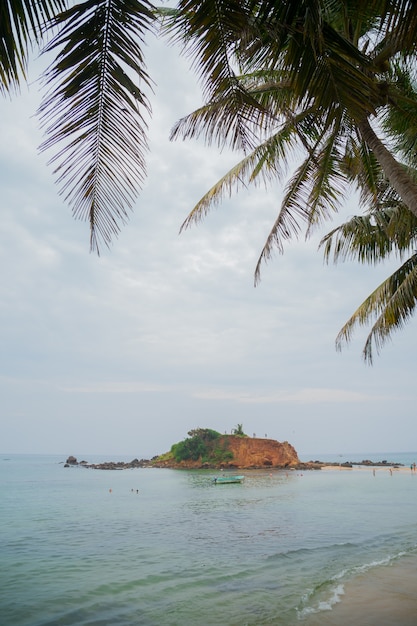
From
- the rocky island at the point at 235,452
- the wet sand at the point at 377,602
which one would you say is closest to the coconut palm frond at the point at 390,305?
the wet sand at the point at 377,602

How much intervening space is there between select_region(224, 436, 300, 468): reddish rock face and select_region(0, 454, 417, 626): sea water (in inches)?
1771

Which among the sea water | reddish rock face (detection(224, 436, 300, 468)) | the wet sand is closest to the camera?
the wet sand

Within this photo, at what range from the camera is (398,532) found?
18.5m

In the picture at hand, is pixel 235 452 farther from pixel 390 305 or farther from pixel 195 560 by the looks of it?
pixel 390 305

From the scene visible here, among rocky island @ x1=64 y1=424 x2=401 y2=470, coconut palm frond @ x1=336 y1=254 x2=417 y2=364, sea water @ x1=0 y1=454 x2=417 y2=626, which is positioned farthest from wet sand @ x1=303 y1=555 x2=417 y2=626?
rocky island @ x1=64 y1=424 x2=401 y2=470

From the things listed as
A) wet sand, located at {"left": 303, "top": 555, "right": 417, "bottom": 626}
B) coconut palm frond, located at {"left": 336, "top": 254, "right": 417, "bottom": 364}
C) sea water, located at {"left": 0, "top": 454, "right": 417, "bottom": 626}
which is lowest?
sea water, located at {"left": 0, "top": 454, "right": 417, "bottom": 626}

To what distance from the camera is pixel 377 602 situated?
8617mm

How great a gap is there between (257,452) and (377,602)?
223 ft

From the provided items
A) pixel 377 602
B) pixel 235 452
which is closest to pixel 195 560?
pixel 377 602

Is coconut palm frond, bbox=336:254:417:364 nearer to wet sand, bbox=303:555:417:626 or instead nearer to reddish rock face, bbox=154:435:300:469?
wet sand, bbox=303:555:417:626

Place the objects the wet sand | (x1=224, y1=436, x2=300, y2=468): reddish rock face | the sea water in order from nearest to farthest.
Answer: the wet sand, the sea water, (x1=224, y1=436, x2=300, y2=468): reddish rock face

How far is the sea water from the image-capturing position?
9086mm

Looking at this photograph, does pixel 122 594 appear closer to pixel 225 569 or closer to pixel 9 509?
pixel 225 569

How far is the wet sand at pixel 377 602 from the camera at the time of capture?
755cm
